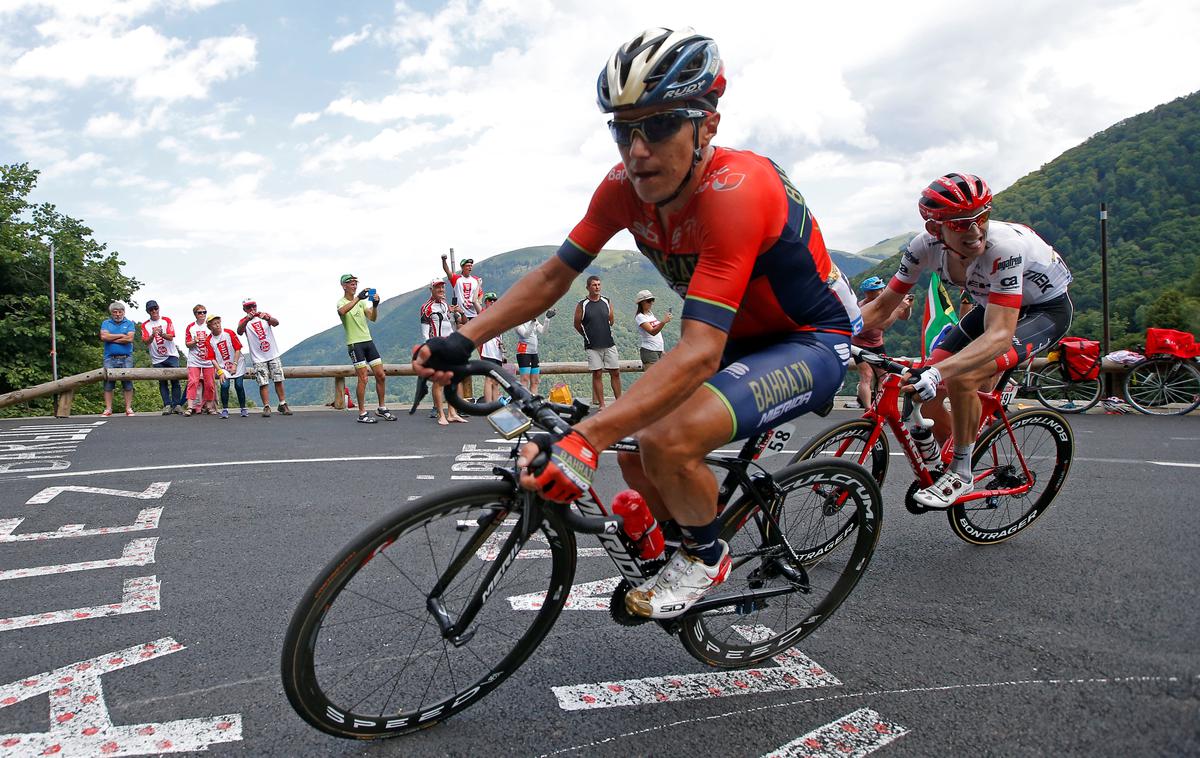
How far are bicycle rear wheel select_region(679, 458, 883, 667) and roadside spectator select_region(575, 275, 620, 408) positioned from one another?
944 cm

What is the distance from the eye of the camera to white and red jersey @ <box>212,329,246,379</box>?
44.9ft

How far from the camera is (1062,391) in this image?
515 inches

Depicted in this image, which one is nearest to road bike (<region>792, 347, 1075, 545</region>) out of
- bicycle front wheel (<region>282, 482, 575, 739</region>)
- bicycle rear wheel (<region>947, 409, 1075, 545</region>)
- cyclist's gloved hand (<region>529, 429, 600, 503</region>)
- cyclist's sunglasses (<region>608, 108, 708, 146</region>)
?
bicycle rear wheel (<region>947, 409, 1075, 545</region>)

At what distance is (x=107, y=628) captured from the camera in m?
3.55

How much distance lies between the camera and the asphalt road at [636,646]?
8.57 ft

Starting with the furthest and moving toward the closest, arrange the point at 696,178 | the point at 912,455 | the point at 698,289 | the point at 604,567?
the point at 912,455 → the point at 604,567 → the point at 696,178 → the point at 698,289

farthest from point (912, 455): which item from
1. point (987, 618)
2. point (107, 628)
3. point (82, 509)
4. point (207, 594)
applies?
point (82, 509)

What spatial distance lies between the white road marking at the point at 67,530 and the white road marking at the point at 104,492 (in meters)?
0.66

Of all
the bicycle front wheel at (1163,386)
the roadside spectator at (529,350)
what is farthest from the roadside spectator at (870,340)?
the roadside spectator at (529,350)

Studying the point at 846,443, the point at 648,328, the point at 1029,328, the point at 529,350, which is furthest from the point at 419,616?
the point at 648,328

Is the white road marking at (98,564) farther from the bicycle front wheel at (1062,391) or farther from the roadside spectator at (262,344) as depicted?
the bicycle front wheel at (1062,391)

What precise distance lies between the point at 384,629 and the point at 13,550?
3.13 metres

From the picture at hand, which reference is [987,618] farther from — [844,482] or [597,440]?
[597,440]

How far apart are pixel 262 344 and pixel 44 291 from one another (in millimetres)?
29593
